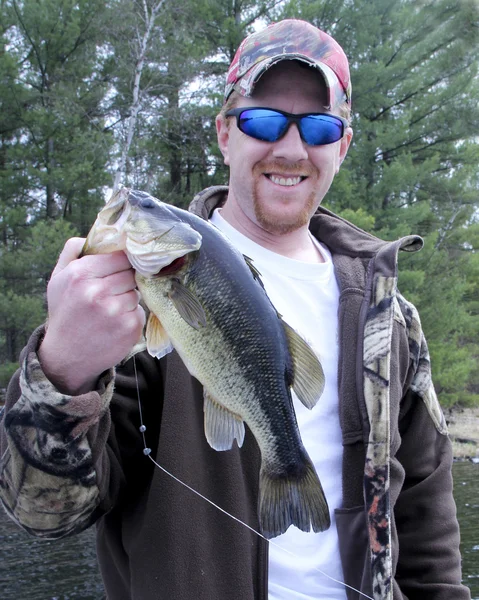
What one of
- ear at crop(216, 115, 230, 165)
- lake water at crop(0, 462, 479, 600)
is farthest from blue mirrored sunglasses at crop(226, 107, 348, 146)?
lake water at crop(0, 462, 479, 600)

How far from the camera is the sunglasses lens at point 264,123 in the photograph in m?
2.26

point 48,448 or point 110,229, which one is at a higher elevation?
point 110,229

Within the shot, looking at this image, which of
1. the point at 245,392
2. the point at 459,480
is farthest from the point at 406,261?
the point at 245,392

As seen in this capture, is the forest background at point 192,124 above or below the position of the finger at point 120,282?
above

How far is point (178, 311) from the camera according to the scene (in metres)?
1.55

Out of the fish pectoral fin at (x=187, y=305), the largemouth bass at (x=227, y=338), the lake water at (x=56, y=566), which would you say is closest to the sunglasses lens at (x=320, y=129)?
the largemouth bass at (x=227, y=338)

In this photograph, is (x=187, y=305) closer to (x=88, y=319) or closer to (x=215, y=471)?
(x=88, y=319)

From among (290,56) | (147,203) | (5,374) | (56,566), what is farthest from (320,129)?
(5,374)

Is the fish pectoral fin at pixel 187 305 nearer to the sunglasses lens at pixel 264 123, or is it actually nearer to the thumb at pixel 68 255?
the thumb at pixel 68 255

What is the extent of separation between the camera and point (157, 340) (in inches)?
64.7

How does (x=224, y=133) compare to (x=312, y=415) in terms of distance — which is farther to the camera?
(x=224, y=133)

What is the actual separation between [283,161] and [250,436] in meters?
1.04

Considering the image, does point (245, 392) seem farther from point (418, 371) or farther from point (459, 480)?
point (459, 480)

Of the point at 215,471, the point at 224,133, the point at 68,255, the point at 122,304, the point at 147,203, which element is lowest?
the point at 215,471
